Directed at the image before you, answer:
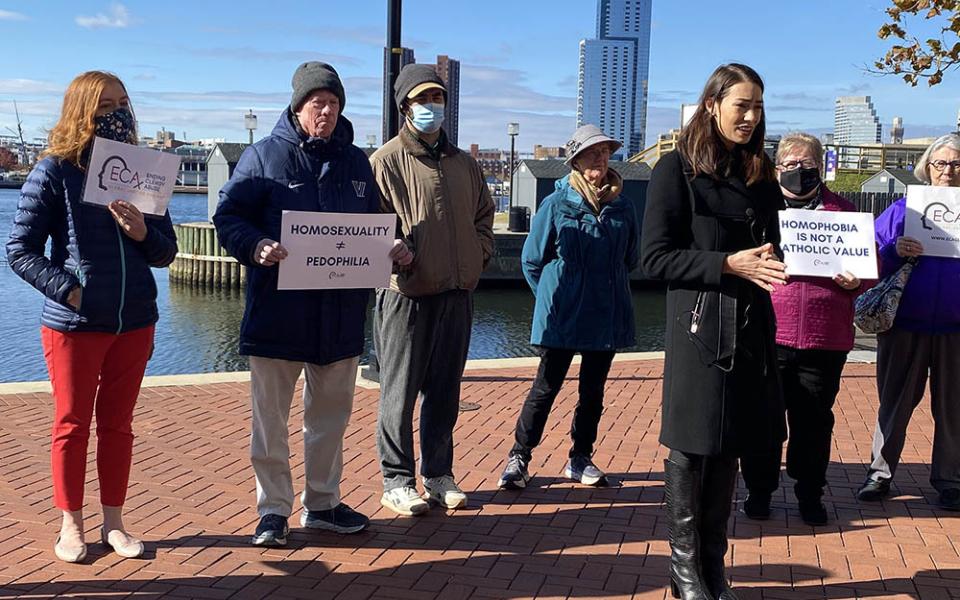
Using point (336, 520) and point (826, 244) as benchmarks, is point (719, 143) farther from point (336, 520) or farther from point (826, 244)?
point (336, 520)

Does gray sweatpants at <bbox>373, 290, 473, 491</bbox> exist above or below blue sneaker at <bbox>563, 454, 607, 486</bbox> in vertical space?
above

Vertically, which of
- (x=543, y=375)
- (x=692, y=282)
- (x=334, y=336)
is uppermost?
(x=692, y=282)

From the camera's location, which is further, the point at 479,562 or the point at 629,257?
the point at 629,257

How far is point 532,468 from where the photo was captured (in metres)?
5.80

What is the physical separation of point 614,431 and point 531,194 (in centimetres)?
2676

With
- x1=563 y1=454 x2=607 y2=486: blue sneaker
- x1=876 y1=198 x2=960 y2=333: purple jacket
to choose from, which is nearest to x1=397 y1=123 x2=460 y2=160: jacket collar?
x1=563 y1=454 x2=607 y2=486: blue sneaker

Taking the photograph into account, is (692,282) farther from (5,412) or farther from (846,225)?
(5,412)

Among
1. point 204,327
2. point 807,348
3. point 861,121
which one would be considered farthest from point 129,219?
point 861,121

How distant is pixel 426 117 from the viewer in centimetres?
472

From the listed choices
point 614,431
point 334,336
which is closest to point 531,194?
point 614,431

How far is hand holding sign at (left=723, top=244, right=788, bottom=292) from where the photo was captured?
3.32m

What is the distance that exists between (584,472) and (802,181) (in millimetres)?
1980

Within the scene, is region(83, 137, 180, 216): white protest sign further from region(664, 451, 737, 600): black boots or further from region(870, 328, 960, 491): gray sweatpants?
region(870, 328, 960, 491): gray sweatpants

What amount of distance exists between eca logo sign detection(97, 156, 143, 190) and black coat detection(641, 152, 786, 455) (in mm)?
2081
